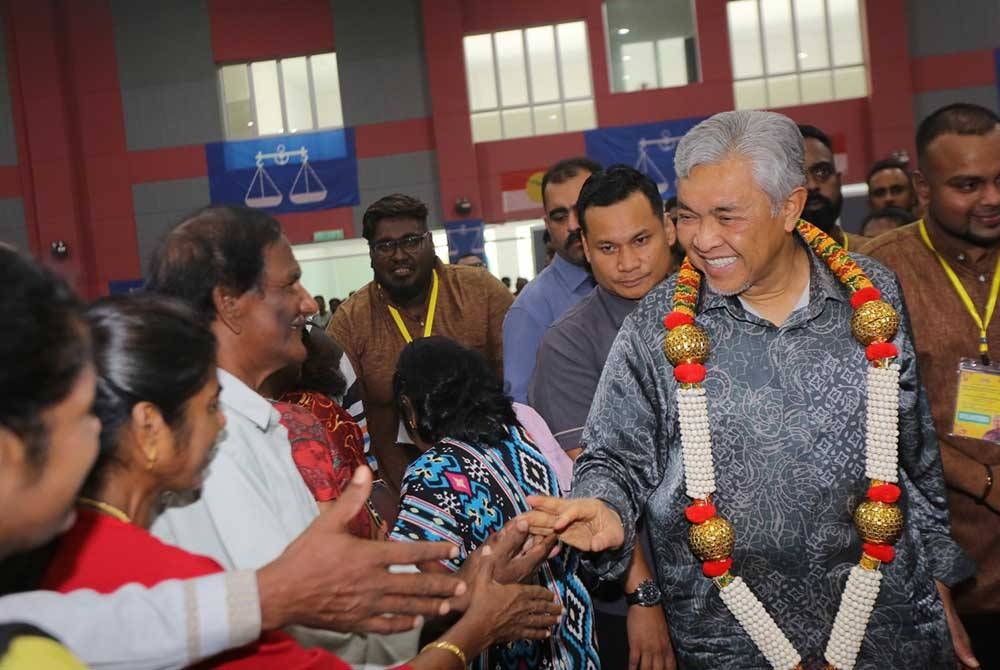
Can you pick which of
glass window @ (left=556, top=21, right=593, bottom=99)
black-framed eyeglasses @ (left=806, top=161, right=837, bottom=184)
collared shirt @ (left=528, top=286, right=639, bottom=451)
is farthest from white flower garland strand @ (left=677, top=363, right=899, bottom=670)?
glass window @ (left=556, top=21, right=593, bottom=99)

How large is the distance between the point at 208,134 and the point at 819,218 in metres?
13.9

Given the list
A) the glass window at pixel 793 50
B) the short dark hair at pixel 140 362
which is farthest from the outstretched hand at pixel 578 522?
the glass window at pixel 793 50

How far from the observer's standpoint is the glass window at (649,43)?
15.7 metres

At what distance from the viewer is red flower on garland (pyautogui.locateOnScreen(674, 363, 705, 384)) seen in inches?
80.0

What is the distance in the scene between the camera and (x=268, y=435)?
1889mm

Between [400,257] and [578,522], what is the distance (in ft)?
7.28

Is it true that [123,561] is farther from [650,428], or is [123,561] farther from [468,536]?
[650,428]

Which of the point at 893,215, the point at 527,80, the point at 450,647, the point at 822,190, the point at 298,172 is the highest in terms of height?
the point at 527,80

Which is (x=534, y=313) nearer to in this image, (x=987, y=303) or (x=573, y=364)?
(x=573, y=364)

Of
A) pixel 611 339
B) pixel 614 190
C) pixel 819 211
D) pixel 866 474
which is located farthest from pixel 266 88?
pixel 866 474

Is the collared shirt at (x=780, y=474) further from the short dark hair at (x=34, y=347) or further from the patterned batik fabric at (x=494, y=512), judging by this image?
the short dark hair at (x=34, y=347)

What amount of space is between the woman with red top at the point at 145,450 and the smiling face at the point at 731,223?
1043mm

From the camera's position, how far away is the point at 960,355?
2.59m

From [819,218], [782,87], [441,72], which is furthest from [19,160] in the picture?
[819,218]
